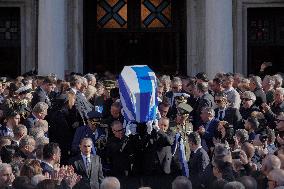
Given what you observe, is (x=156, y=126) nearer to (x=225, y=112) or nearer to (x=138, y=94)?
(x=138, y=94)

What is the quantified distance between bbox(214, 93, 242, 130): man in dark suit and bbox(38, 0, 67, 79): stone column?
28.7 feet

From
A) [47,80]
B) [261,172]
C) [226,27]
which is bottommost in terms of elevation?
[261,172]

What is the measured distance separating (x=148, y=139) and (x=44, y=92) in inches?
196

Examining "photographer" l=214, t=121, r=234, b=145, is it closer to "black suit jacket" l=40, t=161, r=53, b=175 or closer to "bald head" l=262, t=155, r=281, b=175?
"bald head" l=262, t=155, r=281, b=175

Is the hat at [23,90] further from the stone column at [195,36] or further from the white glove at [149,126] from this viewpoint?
the stone column at [195,36]

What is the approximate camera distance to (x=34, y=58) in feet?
83.2

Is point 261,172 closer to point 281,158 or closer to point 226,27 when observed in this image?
point 281,158

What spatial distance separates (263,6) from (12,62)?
25.7 feet

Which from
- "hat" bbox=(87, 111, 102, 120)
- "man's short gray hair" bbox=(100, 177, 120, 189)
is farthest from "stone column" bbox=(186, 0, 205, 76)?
"man's short gray hair" bbox=(100, 177, 120, 189)

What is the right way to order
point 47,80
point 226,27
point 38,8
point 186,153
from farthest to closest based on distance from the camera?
point 38,8, point 226,27, point 47,80, point 186,153

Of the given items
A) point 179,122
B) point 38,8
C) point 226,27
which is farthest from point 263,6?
point 179,122

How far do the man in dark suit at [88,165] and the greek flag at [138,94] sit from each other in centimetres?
68

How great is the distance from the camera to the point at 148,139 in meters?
11.2

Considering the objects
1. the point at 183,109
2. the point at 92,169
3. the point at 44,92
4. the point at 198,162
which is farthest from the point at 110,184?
the point at 44,92
